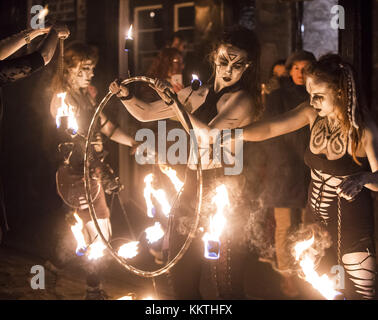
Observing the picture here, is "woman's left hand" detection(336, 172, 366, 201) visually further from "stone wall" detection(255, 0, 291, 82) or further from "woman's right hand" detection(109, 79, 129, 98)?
"stone wall" detection(255, 0, 291, 82)

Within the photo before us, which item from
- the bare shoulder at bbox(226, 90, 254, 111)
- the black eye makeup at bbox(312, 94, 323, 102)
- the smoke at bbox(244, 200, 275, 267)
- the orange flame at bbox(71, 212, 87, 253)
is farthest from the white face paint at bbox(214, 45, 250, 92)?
the smoke at bbox(244, 200, 275, 267)

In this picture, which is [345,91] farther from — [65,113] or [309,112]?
[65,113]

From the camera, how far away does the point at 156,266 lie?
23.4 ft

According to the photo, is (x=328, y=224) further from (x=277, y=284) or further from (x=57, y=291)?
(x=57, y=291)

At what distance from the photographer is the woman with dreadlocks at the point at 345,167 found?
12.6 ft

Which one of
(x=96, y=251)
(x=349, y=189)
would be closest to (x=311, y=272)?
(x=349, y=189)

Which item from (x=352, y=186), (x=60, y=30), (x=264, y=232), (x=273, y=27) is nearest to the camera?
(x=352, y=186)

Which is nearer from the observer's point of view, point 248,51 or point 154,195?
point 248,51

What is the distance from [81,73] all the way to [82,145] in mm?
729

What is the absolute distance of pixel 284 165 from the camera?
19.1 ft

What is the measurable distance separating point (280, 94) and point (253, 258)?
2804 millimetres

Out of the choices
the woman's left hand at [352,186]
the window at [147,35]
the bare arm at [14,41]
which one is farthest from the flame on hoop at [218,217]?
the window at [147,35]

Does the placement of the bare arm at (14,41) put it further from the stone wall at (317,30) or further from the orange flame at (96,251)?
the stone wall at (317,30)

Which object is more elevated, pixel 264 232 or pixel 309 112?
pixel 309 112
